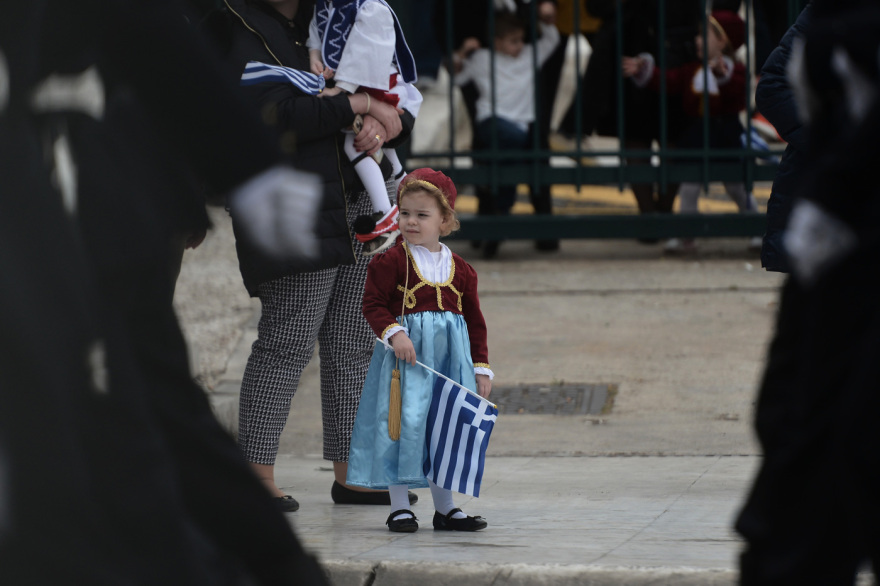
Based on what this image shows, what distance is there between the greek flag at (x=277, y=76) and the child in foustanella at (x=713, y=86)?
533cm

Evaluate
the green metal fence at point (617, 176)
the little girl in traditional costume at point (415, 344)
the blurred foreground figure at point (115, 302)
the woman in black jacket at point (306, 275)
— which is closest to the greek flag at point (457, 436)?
the little girl in traditional costume at point (415, 344)

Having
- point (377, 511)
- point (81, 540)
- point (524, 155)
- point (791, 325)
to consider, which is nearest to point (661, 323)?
point (524, 155)

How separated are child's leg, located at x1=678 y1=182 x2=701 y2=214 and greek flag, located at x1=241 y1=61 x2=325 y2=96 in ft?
19.0

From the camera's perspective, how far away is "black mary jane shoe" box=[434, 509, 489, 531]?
4.36 m

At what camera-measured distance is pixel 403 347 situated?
13.8ft

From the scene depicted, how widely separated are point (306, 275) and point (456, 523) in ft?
3.12

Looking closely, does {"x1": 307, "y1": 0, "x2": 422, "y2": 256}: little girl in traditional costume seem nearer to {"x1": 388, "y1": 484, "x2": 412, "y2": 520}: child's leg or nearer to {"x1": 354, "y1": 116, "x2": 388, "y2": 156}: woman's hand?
{"x1": 354, "y1": 116, "x2": 388, "y2": 156}: woman's hand

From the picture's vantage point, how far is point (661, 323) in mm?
7707

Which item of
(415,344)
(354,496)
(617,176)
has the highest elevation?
(415,344)

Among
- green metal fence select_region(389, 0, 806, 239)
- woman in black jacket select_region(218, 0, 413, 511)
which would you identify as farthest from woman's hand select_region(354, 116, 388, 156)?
green metal fence select_region(389, 0, 806, 239)

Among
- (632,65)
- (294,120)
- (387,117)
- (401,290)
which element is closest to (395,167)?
(387,117)

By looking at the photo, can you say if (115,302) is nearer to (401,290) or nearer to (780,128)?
(401,290)

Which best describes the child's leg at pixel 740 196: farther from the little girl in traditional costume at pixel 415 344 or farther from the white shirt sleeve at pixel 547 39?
the little girl in traditional costume at pixel 415 344

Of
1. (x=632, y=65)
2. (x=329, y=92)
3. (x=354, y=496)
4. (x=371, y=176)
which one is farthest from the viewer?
(x=632, y=65)
